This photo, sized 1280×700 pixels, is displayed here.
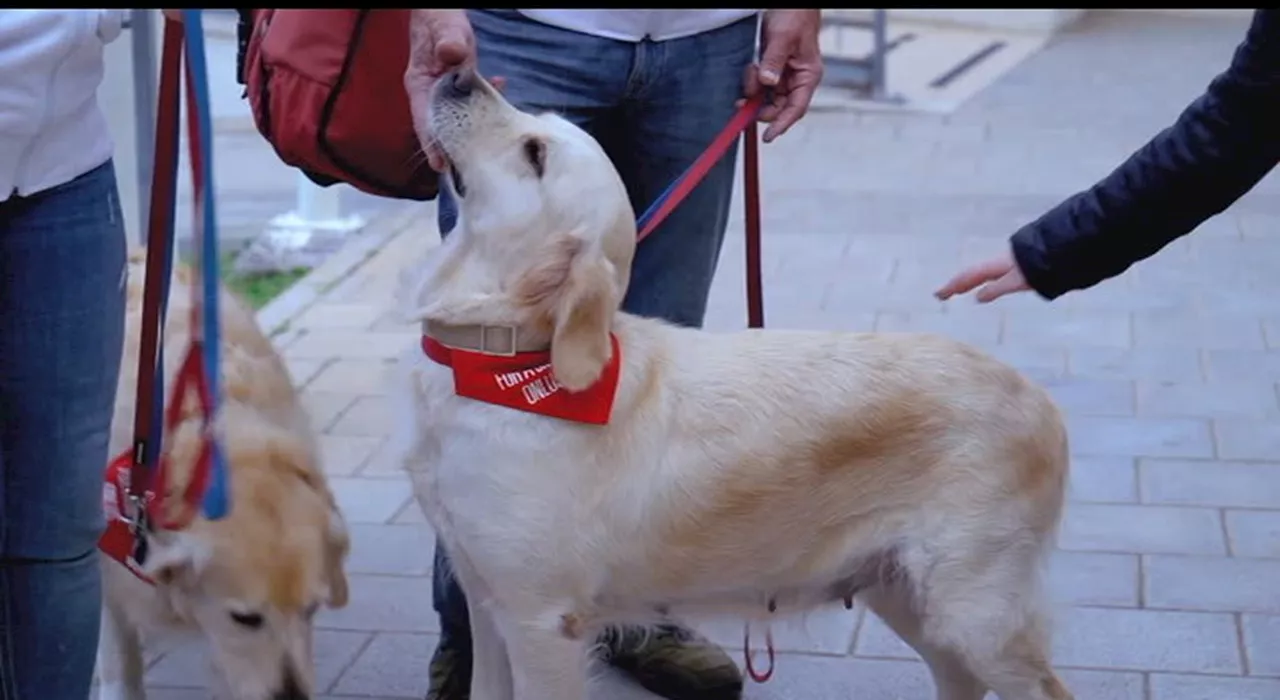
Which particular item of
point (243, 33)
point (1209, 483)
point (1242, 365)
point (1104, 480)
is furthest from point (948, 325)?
point (243, 33)

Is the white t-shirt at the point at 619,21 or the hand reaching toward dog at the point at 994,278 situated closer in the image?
the hand reaching toward dog at the point at 994,278

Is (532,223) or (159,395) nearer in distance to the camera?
(532,223)

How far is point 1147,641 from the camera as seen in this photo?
4379mm

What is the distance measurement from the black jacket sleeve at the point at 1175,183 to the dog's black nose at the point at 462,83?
1.00 meters

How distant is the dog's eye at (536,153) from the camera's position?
3.21 meters

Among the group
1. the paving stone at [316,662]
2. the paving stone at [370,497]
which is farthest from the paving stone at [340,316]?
the paving stone at [316,662]

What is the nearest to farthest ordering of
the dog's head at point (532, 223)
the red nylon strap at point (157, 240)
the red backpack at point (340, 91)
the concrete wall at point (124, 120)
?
1. the red nylon strap at point (157, 240)
2. the dog's head at point (532, 223)
3. the red backpack at point (340, 91)
4. the concrete wall at point (124, 120)

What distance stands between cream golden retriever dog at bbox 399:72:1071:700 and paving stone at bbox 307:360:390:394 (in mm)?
2799

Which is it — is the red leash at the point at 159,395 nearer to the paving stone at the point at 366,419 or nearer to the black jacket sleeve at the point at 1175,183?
the black jacket sleeve at the point at 1175,183

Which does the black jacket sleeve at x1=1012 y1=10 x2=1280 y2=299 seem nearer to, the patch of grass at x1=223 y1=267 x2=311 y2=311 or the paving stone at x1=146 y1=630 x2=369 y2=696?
the paving stone at x1=146 y1=630 x2=369 y2=696

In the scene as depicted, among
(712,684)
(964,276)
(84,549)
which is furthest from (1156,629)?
(84,549)

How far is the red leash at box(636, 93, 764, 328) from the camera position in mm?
3674

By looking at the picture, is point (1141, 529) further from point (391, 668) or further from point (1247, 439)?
point (391, 668)

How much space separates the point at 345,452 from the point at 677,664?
6.24ft
